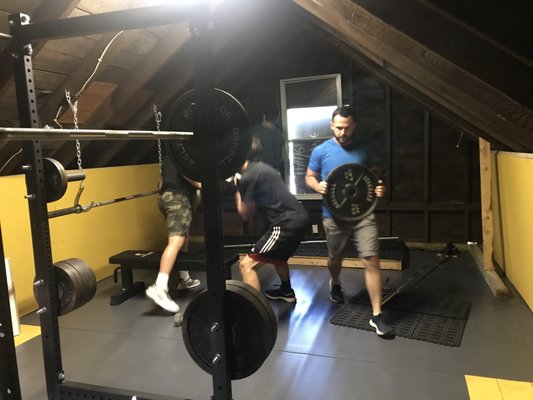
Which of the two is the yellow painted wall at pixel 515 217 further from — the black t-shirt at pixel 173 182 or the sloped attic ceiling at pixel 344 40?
the black t-shirt at pixel 173 182

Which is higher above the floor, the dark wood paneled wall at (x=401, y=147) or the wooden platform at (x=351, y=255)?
the dark wood paneled wall at (x=401, y=147)

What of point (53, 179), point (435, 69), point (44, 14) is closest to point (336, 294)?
point (435, 69)

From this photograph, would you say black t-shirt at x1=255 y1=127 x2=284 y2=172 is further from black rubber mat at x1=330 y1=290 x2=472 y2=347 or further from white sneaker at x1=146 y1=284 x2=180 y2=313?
white sneaker at x1=146 y1=284 x2=180 y2=313

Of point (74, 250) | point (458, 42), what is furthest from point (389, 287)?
point (74, 250)

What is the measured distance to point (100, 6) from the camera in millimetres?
2723

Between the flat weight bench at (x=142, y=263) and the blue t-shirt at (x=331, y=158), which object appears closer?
the blue t-shirt at (x=331, y=158)

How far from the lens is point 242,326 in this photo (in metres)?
1.67

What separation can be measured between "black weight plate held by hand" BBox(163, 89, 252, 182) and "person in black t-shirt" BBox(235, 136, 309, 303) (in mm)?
1089

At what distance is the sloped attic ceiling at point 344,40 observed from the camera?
1869 mm

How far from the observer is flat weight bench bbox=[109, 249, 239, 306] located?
10.8ft

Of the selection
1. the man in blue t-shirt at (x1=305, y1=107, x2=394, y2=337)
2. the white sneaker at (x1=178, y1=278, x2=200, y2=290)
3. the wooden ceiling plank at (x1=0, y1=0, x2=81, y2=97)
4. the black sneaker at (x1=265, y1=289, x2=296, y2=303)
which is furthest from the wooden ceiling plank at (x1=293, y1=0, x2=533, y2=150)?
the white sneaker at (x1=178, y1=278, x2=200, y2=290)

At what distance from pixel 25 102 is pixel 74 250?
7.24 feet

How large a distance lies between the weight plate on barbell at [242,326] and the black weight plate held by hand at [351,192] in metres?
1.38

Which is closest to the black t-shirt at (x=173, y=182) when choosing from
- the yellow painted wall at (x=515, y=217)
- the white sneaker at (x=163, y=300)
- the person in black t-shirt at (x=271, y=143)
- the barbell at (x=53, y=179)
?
the white sneaker at (x=163, y=300)
